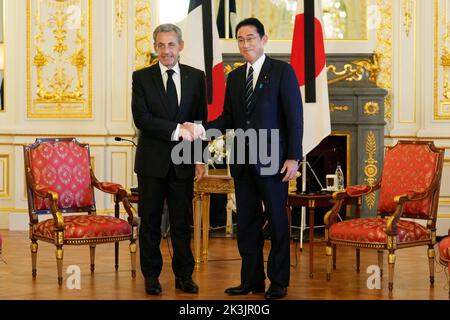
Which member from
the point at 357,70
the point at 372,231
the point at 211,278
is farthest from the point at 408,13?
the point at 211,278

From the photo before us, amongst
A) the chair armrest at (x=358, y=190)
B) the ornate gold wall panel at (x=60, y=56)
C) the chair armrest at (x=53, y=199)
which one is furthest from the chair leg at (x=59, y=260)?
the ornate gold wall panel at (x=60, y=56)

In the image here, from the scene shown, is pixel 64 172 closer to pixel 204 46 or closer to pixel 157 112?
pixel 157 112

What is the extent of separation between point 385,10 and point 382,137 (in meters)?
1.28

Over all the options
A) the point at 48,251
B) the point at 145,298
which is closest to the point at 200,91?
the point at 145,298

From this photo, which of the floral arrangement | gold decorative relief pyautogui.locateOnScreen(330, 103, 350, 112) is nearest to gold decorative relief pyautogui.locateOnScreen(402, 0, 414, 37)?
gold decorative relief pyautogui.locateOnScreen(330, 103, 350, 112)

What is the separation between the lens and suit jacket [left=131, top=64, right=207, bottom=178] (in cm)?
496

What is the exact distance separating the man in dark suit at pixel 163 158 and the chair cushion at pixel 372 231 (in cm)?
106

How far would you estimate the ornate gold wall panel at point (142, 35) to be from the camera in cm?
850

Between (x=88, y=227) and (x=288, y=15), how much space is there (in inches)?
159

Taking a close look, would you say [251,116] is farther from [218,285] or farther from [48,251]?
A: [48,251]

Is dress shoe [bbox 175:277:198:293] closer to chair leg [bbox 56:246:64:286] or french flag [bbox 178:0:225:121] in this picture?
Answer: chair leg [bbox 56:246:64:286]

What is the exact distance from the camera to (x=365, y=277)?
19.2 ft

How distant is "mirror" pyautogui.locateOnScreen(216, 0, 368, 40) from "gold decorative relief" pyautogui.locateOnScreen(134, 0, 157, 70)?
A: 730 millimetres

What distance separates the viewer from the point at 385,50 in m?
8.28
